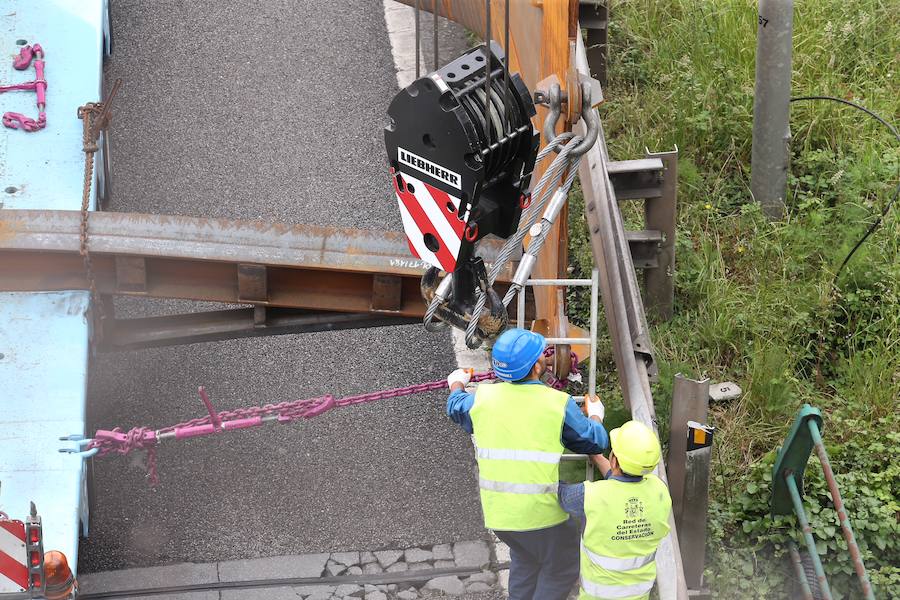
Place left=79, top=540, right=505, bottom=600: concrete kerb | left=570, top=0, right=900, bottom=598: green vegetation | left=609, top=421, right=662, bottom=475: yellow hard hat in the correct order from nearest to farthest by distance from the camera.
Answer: left=609, top=421, right=662, bottom=475: yellow hard hat, left=79, top=540, right=505, bottom=600: concrete kerb, left=570, top=0, right=900, bottom=598: green vegetation

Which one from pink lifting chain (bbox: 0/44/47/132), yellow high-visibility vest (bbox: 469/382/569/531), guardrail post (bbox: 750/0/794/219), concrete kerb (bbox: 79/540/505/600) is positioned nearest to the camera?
yellow high-visibility vest (bbox: 469/382/569/531)

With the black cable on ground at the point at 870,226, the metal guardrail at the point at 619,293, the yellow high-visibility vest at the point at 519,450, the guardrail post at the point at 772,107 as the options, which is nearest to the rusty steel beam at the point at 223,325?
the metal guardrail at the point at 619,293

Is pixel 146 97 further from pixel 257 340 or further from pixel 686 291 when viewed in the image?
pixel 686 291

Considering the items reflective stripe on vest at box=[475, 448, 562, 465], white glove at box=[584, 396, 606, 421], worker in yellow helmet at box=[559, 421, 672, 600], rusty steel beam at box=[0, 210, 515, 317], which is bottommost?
worker in yellow helmet at box=[559, 421, 672, 600]

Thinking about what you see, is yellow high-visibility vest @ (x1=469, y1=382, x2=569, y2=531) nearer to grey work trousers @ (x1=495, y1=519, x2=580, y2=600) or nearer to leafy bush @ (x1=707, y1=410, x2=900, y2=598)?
grey work trousers @ (x1=495, y1=519, x2=580, y2=600)

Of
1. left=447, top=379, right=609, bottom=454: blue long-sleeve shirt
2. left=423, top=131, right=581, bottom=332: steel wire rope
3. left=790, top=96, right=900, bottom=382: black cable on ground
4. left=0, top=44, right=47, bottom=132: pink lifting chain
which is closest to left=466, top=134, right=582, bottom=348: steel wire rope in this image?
left=423, top=131, right=581, bottom=332: steel wire rope

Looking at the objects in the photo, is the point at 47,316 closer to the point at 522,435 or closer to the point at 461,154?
the point at 522,435

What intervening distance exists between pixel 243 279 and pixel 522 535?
1948mm

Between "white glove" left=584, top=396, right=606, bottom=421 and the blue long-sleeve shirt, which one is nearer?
the blue long-sleeve shirt

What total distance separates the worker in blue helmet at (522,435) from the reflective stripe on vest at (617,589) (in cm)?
31

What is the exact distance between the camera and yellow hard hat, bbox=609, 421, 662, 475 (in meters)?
4.16

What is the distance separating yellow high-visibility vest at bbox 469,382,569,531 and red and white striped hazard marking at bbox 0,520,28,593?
182 cm

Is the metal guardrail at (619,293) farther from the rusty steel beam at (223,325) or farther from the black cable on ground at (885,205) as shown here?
the black cable on ground at (885,205)

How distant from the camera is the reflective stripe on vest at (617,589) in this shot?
14.2ft
